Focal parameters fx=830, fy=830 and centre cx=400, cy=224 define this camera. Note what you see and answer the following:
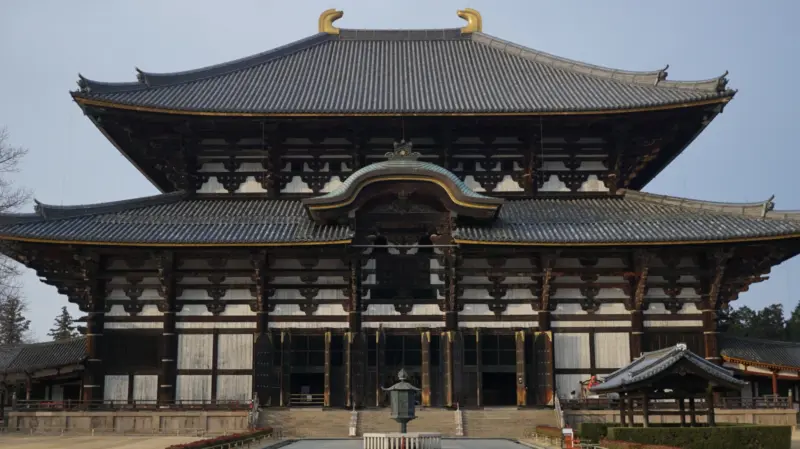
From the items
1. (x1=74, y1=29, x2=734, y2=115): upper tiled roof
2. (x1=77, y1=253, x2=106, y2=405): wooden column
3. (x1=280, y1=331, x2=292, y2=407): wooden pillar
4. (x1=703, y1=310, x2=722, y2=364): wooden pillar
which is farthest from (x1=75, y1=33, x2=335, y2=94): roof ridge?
(x1=703, y1=310, x2=722, y2=364): wooden pillar

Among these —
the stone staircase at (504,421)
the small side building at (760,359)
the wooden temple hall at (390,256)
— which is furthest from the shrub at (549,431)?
the small side building at (760,359)

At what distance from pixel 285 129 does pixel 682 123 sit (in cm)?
1653

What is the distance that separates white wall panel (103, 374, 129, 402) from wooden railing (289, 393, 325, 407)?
20.8ft

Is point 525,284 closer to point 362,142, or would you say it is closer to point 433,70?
point 362,142

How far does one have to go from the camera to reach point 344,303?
106 ft

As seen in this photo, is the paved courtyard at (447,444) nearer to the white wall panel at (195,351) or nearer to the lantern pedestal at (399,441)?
the lantern pedestal at (399,441)

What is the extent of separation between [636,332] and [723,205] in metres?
6.26

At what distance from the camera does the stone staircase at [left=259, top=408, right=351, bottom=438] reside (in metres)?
29.5

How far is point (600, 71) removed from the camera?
3972cm

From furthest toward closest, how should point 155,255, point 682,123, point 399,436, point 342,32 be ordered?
1. point 342,32
2. point 682,123
3. point 155,255
4. point 399,436

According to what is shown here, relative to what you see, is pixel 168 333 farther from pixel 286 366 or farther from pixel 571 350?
pixel 571 350

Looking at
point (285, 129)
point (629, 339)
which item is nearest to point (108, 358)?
point (285, 129)

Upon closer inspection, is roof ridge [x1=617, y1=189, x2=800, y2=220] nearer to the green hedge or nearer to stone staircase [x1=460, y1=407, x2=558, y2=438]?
stone staircase [x1=460, y1=407, x2=558, y2=438]

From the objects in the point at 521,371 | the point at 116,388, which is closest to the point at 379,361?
the point at 521,371
